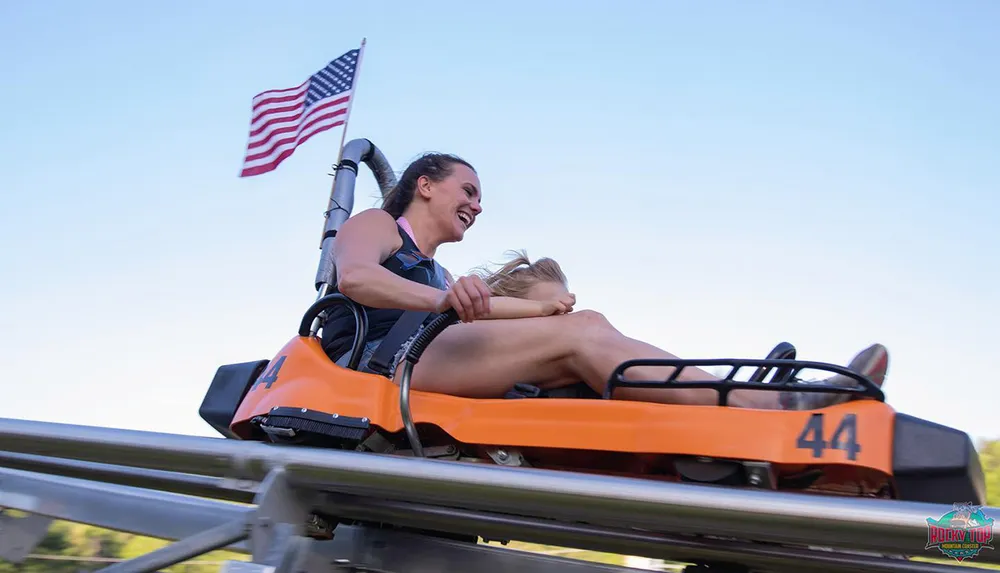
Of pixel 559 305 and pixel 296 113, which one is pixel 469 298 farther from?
pixel 296 113

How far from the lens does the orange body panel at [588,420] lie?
1739 millimetres

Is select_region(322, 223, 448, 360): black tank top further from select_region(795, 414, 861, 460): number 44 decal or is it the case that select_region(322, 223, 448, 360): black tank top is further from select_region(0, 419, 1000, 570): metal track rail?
select_region(795, 414, 861, 460): number 44 decal

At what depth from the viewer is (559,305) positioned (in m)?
2.36

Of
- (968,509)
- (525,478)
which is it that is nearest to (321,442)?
(525,478)

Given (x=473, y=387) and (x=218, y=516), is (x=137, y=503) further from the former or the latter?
(x=473, y=387)

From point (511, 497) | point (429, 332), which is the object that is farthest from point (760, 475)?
point (429, 332)

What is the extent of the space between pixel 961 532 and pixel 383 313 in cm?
163

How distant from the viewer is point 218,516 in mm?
2438

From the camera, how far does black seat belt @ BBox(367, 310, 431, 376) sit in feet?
7.66

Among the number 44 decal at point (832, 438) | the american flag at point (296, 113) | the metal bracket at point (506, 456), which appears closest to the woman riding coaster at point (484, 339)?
the number 44 decal at point (832, 438)

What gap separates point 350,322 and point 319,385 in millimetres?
357

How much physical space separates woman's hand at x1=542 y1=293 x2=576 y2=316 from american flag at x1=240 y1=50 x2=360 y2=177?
2508 millimetres

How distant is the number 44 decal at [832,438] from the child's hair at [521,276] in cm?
104

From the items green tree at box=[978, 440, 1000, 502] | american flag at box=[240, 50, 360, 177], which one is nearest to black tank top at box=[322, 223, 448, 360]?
american flag at box=[240, 50, 360, 177]
